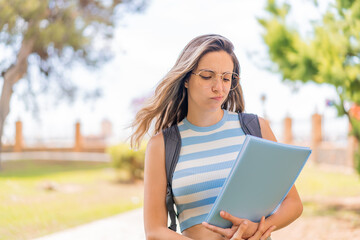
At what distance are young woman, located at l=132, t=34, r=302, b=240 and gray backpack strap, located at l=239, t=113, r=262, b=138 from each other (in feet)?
0.06

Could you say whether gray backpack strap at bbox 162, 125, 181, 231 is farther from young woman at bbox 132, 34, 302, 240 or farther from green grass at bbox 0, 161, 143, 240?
green grass at bbox 0, 161, 143, 240

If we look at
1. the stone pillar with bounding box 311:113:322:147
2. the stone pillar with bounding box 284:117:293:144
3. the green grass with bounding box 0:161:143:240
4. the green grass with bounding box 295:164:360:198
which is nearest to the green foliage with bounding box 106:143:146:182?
the green grass with bounding box 0:161:143:240

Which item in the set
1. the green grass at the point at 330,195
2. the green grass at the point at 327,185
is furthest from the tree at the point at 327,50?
the green grass at the point at 327,185

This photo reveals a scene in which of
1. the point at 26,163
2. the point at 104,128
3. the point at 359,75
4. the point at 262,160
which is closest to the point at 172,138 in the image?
the point at 262,160

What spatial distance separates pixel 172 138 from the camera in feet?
4.85

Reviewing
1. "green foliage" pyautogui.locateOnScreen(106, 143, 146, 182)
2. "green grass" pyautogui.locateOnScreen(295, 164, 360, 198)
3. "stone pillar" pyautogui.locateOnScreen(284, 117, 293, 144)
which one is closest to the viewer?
"green grass" pyautogui.locateOnScreen(295, 164, 360, 198)

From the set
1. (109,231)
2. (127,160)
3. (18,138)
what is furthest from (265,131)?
(18,138)

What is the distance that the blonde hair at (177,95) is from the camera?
1.42 meters

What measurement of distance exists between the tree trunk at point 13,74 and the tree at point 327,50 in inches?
384

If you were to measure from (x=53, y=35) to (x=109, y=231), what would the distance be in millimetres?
9597

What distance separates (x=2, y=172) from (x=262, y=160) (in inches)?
564

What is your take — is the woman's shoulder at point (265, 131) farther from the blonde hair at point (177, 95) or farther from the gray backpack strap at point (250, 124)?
the blonde hair at point (177, 95)

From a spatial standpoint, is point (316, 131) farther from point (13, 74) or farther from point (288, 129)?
point (13, 74)

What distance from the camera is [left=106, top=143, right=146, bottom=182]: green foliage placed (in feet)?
34.1
